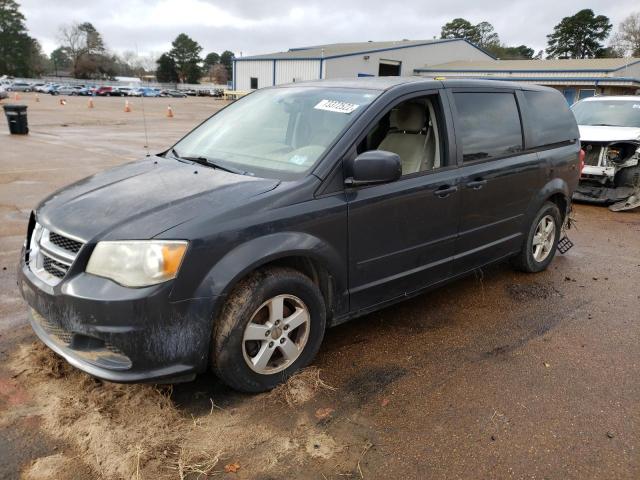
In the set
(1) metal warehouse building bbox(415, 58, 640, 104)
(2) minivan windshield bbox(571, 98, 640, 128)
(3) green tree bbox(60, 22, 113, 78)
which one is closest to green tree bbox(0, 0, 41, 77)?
(3) green tree bbox(60, 22, 113, 78)

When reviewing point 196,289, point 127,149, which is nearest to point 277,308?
point 196,289

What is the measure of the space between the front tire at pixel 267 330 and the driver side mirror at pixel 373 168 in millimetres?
702

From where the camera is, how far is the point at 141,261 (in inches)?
101

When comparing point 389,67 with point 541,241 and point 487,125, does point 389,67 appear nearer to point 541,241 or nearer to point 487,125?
point 541,241

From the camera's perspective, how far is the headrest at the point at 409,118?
4.02m

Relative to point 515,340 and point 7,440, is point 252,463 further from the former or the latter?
point 515,340

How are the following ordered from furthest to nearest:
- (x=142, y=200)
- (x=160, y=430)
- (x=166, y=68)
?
1. (x=166, y=68)
2. (x=142, y=200)
3. (x=160, y=430)

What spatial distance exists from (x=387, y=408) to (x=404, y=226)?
1254 millimetres

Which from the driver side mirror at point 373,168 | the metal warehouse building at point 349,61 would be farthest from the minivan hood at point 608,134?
the metal warehouse building at point 349,61

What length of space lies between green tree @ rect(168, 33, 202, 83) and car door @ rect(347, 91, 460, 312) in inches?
4327

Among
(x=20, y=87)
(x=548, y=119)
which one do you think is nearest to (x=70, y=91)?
(x=20, y=87)

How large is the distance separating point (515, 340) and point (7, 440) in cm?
336

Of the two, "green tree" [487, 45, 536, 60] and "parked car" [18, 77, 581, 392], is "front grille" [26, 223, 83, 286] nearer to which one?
"parked car" [18, 77, 581, 392]

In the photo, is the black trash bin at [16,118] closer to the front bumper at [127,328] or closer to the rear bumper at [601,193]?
the rear bumper at [601,193]
